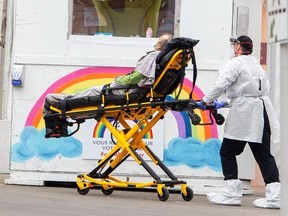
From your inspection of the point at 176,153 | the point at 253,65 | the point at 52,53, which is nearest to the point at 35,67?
the point at 52,53

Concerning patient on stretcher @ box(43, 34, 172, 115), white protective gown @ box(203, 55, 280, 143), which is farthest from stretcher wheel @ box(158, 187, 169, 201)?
patient on stretcher @ box(43, 34, 172, 115)

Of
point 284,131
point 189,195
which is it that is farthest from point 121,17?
point 284,131

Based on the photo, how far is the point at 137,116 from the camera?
11.2 meters

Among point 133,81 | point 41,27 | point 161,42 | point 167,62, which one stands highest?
point 41,27

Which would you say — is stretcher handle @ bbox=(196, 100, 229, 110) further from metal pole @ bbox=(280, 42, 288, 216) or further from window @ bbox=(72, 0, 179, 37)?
metal pole @ bbox=(280, 42, 288, 216)

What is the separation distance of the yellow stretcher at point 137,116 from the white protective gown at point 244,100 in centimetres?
27

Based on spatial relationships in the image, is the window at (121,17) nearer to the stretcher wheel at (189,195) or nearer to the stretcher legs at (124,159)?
the stretcher legs at (124,159)

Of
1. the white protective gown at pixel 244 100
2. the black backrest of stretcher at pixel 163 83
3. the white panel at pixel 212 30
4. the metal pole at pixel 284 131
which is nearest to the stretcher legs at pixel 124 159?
the black backrest of stretcher at pixel 163 83

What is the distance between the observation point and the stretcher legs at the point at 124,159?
11.0 metres

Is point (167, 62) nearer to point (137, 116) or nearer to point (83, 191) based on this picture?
point (137, 116)

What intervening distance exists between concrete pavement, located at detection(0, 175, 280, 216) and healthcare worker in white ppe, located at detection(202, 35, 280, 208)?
227 mm

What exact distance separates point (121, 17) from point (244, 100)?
2.33 metres

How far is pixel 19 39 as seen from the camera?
12461 millimetres

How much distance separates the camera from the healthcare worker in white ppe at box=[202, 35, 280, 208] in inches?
432
